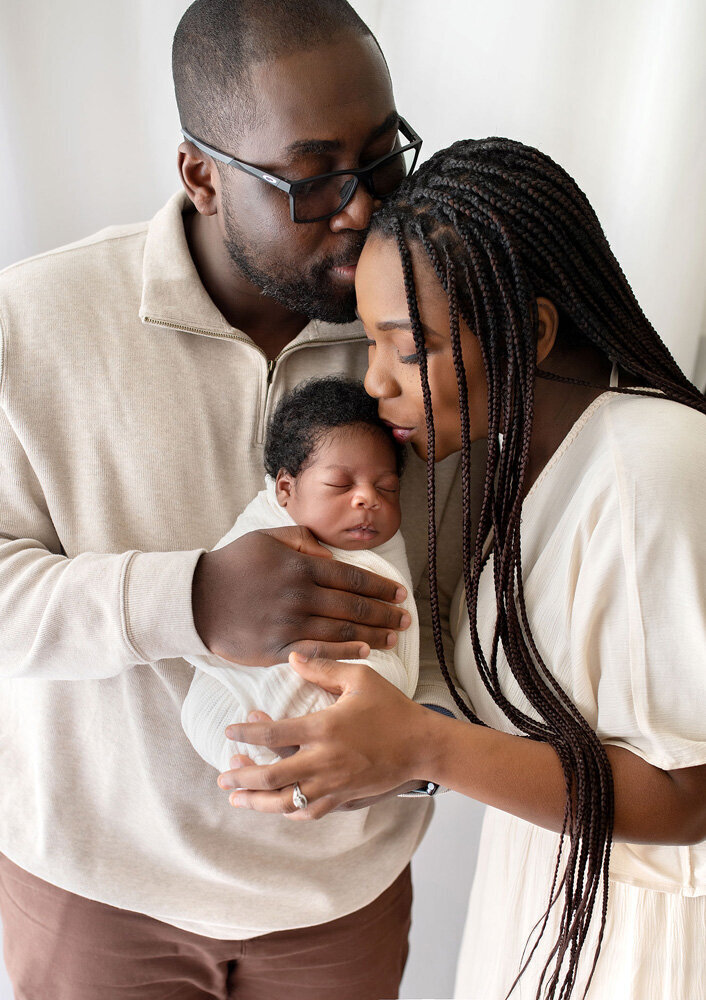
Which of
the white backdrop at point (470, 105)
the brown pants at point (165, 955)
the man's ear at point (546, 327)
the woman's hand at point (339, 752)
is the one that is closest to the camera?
the woman's hand at point (339, 752)

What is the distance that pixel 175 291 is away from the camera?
1.38 meters

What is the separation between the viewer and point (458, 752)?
1.11 m

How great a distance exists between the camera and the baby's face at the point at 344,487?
1370 mm

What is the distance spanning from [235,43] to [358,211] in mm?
314

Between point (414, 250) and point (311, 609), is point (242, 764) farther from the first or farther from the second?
point (414, 250)

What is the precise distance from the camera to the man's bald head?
125 centimetres

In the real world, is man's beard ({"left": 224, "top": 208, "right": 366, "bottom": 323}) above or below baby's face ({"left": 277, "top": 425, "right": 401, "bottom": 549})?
above

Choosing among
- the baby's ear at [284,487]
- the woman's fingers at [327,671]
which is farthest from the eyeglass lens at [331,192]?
the woman's fingers at [327,671]

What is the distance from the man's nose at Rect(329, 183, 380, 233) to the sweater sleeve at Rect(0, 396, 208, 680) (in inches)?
20.6

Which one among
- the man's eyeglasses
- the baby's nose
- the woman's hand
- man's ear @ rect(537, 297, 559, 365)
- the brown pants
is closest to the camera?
the woman's hand

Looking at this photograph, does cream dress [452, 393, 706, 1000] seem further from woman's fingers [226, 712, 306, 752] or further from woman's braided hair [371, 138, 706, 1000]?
woman's fingers [226, 712, 306, 752]

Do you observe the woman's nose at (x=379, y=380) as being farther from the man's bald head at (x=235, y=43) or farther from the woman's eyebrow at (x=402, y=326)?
the man's bald head at (x=235, y=43)

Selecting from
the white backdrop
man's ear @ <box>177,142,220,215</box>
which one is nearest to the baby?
man's ear @ <box>177,142,220,215</box>

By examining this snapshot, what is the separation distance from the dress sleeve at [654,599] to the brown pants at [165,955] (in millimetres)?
754
